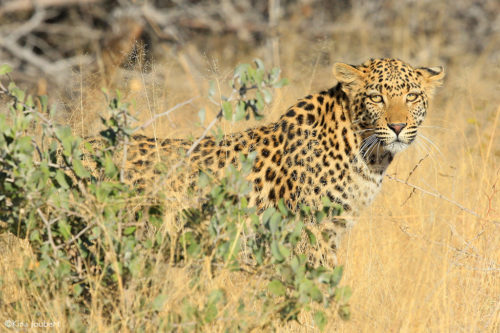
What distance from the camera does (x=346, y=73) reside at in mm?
5137

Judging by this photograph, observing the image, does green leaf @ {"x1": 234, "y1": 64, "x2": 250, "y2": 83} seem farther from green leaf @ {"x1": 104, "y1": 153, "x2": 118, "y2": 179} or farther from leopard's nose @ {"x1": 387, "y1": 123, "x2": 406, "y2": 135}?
leopard's nose @ {"x1": 387, "y1": 123, "x2": 406, "y2": 135}

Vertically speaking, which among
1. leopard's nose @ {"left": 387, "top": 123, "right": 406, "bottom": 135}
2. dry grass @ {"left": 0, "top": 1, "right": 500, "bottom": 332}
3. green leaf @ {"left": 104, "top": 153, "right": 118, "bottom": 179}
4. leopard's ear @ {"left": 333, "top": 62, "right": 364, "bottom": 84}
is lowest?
dry grass @ {"left": 0, "top": 1, "right": 500, "bottom": 332}

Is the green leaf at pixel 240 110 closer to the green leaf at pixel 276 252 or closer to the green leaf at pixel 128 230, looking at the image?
the green leaf at pixel 276 252

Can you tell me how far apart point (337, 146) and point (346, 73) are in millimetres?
542

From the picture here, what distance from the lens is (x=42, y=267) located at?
11.7 feet

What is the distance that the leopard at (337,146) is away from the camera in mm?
4934

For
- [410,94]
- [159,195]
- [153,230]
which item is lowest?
[153,230]

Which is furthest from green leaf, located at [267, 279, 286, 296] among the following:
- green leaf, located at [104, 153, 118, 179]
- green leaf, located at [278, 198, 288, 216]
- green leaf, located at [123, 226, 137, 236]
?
green leaf, located at [104, 153, 118, 179]

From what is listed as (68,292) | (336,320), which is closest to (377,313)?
(336,320)

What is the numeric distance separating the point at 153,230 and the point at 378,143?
163cm

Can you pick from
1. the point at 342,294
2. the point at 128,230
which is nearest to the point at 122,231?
the point at 128,230

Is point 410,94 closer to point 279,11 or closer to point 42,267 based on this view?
point 42,267

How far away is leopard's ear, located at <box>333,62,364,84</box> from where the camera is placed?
5102 mm

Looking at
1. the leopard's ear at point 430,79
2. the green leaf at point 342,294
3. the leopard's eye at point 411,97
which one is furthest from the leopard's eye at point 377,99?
the green leaf at point 342,294
